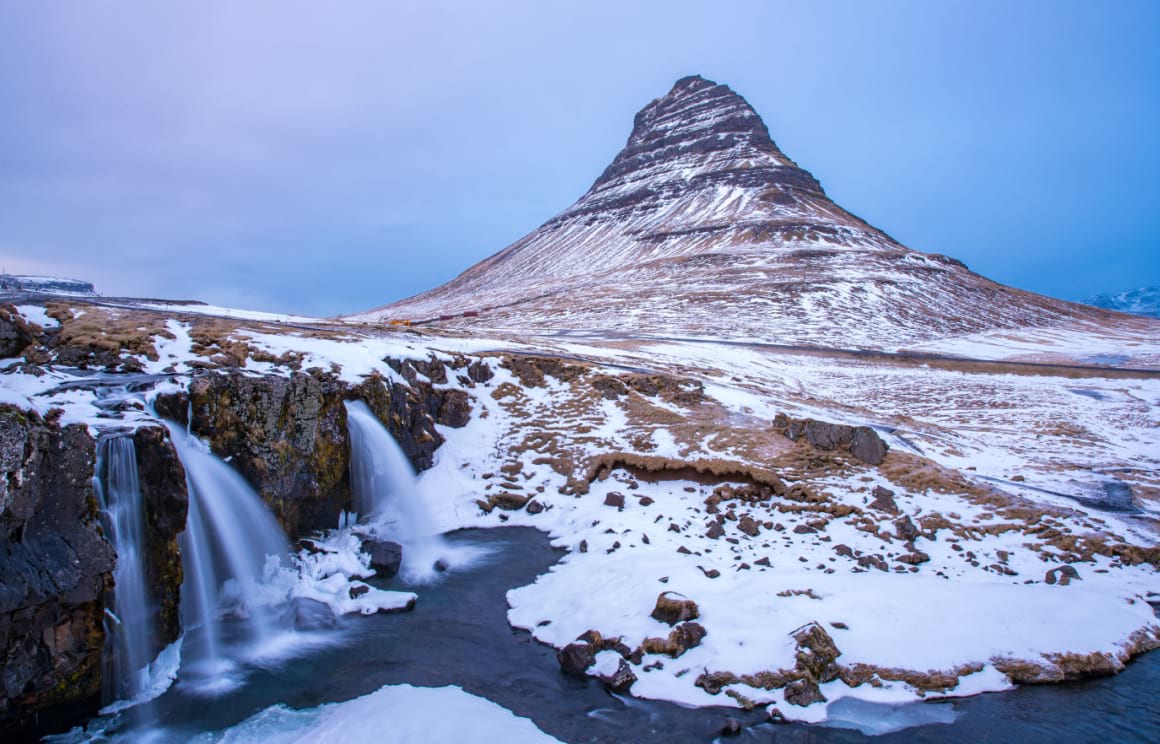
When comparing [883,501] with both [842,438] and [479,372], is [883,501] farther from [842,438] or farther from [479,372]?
[479,372]

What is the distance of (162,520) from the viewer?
31.9 feet

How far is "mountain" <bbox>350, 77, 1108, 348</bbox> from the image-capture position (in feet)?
237

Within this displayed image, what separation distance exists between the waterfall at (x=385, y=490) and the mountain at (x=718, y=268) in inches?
1870

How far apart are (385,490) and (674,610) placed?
9.09 m

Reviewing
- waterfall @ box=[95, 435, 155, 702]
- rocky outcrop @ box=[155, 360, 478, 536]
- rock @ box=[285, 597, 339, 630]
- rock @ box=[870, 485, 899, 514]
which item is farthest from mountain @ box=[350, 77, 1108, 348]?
waterfall @ box=[95, 435, 155, 702]

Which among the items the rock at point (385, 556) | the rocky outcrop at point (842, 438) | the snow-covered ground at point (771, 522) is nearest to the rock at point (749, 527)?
the snow-covered ground at point (771, 522)

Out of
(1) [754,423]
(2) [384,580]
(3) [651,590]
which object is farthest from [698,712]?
(1) [754,423]

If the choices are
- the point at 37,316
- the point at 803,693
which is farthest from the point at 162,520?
the point at 37,316

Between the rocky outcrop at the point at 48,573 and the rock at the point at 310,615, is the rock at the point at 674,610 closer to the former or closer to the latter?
the rock at the point at 310,615

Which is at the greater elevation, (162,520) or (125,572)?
(162,520)

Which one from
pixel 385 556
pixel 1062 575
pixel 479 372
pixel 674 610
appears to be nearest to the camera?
pixel 674 610

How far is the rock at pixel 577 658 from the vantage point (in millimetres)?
9289

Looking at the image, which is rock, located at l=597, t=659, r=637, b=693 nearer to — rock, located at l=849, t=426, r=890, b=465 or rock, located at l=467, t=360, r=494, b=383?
rock, located at l=849, t=426, r=890, b=465

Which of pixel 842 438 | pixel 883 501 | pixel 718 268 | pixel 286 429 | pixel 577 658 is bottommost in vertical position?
pixel 577 658
